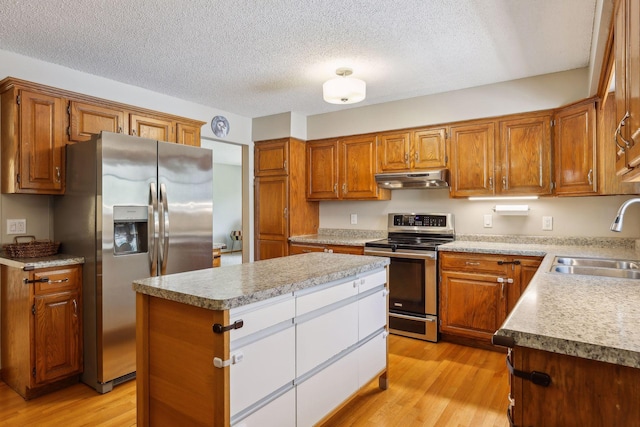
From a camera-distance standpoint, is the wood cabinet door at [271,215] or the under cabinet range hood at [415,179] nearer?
the under cabinet range hood at [415,179]

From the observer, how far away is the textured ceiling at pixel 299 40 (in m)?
2.24

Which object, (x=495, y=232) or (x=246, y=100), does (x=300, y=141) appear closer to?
(x=246, y=100)

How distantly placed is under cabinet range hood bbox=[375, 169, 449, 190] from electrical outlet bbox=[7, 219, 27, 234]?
3.24 meters

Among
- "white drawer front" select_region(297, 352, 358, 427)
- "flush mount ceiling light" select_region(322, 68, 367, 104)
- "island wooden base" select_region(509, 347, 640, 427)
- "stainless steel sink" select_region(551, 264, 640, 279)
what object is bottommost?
"white drawer front" select_region(297, 352, 358, 427)

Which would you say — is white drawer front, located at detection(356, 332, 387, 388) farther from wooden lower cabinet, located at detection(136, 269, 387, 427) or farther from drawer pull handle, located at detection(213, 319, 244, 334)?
drawer pull handle, located at detection(213, 319, 244, 334)

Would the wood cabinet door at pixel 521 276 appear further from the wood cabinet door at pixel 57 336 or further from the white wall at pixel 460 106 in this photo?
the wood cabinet door at pixel 57 336

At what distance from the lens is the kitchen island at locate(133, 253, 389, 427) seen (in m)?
1.43

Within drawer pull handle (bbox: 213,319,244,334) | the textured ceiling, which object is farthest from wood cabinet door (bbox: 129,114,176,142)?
drawer pull handle (bbox: 213,319,244,334)

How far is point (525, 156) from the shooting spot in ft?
10.9

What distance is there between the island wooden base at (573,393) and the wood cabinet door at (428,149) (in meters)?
3.00

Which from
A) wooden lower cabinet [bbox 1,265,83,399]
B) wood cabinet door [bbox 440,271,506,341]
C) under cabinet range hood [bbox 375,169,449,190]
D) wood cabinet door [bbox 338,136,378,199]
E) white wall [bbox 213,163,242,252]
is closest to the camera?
A: wooden lower cabinet [bbox 1,265,83,399]

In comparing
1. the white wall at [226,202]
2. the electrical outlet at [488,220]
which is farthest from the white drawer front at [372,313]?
the white wall at [226,202]

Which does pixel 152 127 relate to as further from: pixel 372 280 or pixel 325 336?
pixel 325 336

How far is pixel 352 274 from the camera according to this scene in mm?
2117
